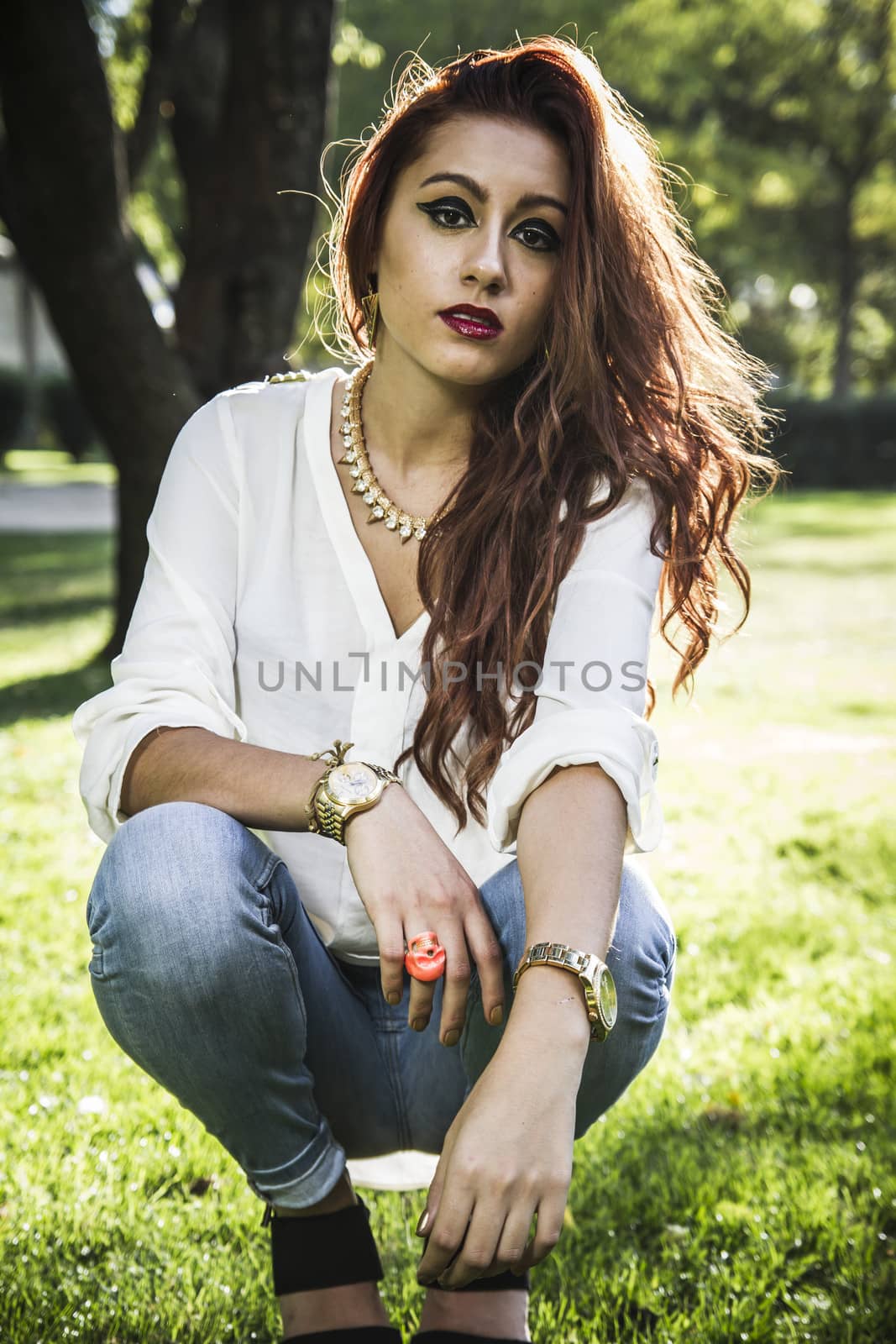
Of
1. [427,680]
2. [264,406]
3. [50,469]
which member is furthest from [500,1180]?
[50,469]

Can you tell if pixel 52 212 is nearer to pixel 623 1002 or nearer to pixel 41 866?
pixel 41 866

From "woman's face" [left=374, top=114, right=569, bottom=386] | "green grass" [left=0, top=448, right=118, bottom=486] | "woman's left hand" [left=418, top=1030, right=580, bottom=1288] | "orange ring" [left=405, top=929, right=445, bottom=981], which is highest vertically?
"woman's face" [left=374, top=114, right=569, bottom=386]

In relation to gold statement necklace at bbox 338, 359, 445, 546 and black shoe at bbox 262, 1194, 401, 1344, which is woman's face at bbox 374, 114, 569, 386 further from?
black shoe at bbox 262, 1194, 401, 1344

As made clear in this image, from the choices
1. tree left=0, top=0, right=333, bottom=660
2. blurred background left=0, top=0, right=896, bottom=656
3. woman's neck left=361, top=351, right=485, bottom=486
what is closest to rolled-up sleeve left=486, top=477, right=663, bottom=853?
woman's neck left=361, top=351, right=485, bottom=486

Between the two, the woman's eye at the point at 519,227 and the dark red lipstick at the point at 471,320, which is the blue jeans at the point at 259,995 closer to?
the dark red lipstick at the point at 471,320

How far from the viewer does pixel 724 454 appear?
210 cm

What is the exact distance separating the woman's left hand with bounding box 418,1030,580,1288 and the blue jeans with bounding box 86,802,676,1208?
0.26 meters

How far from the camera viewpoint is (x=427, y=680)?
1.97 metres

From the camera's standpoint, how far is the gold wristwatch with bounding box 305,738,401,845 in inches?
66.2

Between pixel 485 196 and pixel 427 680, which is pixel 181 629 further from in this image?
pixel 485 196

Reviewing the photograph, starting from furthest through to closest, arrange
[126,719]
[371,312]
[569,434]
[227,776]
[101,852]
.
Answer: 1. [101,852]
2. [371,312]
3. [569,434]
4. [126,719]
5. [227,776]

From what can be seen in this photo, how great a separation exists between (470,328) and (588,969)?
1054 mm

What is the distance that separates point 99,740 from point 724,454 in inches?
44.5

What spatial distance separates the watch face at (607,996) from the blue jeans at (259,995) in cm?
11
